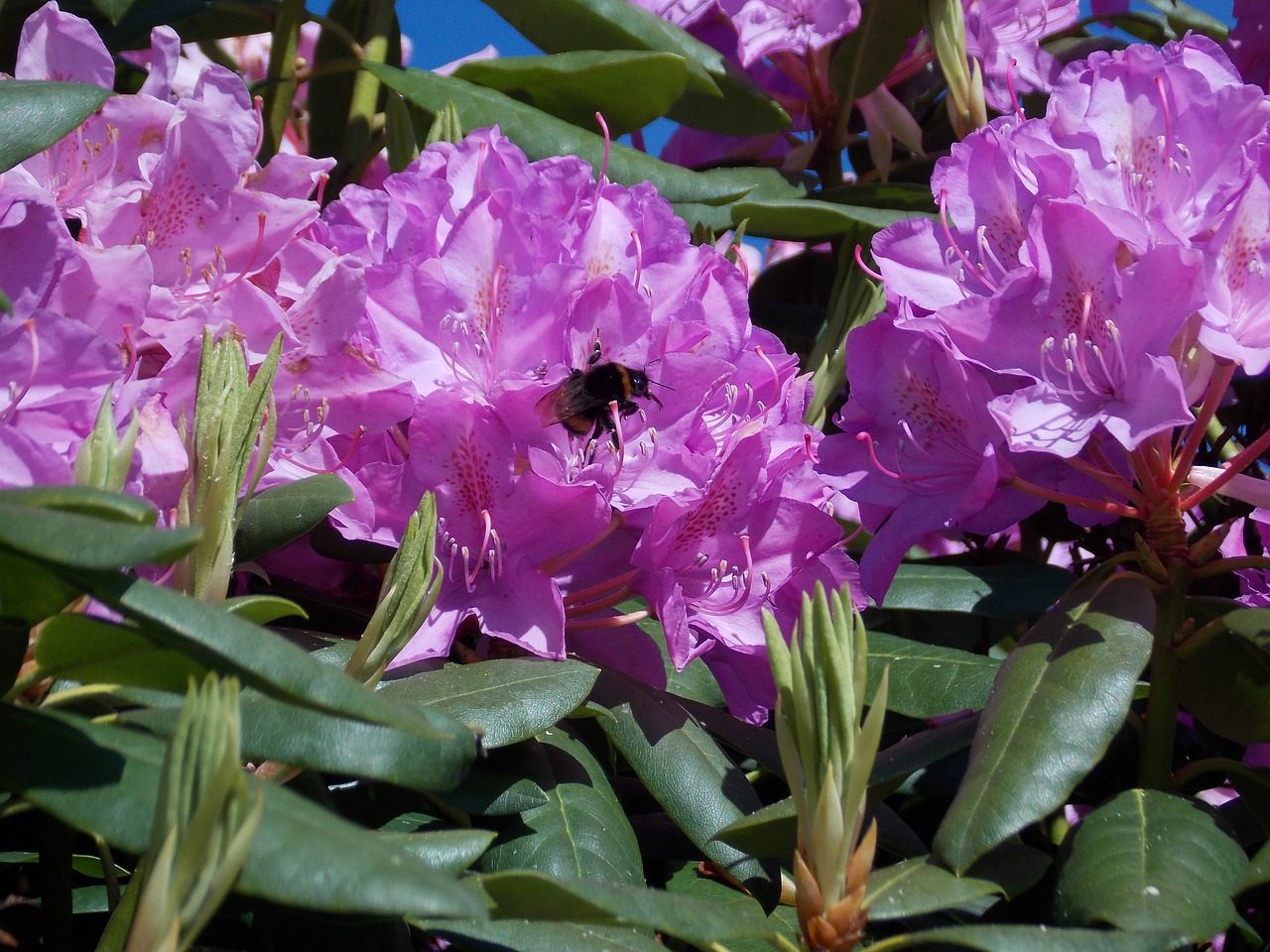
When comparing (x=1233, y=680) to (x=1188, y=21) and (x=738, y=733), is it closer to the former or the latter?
(x=738, y=733)

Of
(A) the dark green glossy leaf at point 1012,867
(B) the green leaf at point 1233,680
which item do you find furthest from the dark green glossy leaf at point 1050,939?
(B) the green leaf at point 1233,680

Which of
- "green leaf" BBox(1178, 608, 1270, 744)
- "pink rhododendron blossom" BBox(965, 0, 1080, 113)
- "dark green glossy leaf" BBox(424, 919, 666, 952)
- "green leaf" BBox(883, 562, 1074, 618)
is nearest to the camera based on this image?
"dark green glossy leaf" BBox(424, 919, 666, 952)

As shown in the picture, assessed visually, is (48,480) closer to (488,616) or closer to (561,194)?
(488,616)

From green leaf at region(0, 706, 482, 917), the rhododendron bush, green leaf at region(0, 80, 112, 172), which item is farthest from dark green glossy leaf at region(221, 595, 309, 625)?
green leaf at region(0, 80, 112, 172)

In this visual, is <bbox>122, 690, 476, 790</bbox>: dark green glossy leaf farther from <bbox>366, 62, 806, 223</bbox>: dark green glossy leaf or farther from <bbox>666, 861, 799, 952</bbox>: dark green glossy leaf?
<bbox>366, 62, 806, 223</bbox>: dark green glossy leaf

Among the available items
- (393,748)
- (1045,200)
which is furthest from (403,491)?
(1045,200)

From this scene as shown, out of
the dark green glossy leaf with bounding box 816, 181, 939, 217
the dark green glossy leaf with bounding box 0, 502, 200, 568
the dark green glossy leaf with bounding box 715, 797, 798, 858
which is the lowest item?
the dark green glossy leaf with bounding box 715, 797, 798, 858

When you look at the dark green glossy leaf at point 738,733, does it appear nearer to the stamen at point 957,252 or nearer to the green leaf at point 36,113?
the stamen at point 957,252
